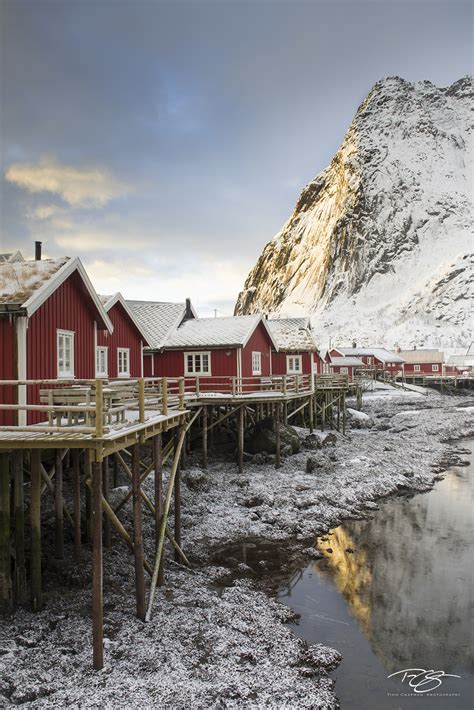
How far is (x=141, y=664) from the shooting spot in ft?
26.7

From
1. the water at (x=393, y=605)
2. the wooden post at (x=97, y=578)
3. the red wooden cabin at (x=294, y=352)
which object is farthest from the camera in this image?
the red wooden cabin at (x=294, y=352)

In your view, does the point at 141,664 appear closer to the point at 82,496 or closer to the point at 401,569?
the point at 401,569

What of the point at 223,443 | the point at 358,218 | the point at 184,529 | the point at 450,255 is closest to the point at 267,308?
the point at 358,218

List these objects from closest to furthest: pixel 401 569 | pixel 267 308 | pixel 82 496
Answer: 1. pixel 401 569
2. pixel 82 496
3. pixel 267 308

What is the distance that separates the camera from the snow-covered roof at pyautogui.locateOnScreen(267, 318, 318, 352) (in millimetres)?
35250

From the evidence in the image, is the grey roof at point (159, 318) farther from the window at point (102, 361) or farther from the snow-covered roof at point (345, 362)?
the snow-covered roof at point (345, 362)

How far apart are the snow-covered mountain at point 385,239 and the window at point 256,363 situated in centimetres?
8311

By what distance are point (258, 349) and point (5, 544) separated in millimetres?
20749

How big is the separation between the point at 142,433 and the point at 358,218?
142226 mm

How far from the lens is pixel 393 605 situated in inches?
448

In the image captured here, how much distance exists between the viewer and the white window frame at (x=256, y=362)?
2816 centimetres

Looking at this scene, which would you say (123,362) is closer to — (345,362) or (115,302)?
(115,302)

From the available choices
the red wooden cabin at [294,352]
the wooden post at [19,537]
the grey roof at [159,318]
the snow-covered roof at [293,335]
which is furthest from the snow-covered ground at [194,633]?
the snow-covered roof at [293,335]

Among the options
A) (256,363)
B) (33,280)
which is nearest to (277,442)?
(256,363)
